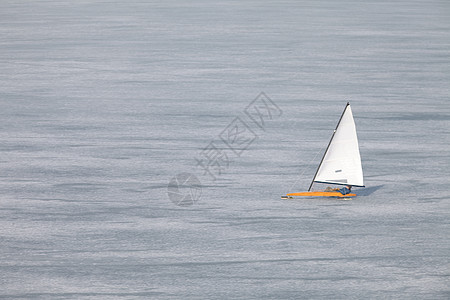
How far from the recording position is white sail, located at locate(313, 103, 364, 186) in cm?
2511

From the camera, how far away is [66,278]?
2033cm

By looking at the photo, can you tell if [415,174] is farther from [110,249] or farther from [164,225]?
[110,249]

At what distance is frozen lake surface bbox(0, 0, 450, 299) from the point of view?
20.6 m

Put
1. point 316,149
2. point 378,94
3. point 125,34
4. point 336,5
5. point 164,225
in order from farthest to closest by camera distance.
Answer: point 336,5 → point 125,34 → point 378,94 → point 316,149 → point 164,225

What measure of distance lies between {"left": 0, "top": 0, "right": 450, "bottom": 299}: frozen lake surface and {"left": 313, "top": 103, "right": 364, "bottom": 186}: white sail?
2.76ft

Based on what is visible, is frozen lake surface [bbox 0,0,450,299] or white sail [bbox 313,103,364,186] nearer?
frozen lake surface [bbox 0,0,450,299]

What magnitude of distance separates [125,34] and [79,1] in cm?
3175

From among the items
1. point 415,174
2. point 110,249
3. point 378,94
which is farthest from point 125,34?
point 110,249

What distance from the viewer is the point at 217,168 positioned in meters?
29.4

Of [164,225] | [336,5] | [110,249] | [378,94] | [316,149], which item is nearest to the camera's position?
[110,249]

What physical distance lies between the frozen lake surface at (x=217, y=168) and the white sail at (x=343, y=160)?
2.76 ft

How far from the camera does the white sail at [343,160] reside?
25.1 meters

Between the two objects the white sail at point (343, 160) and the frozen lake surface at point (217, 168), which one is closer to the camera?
the frozen lake surface at point (217, 168)

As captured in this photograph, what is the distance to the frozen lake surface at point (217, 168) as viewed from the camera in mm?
20625
